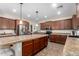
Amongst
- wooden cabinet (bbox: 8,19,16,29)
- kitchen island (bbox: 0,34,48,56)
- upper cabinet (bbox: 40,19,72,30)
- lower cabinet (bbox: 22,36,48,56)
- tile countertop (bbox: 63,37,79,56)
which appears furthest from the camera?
lower cabinet (bbox: 22,36,48,56)

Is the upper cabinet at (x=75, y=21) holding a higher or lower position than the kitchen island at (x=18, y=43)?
higher

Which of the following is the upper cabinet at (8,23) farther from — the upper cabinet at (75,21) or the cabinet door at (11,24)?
the upper cabinet at (75,21)

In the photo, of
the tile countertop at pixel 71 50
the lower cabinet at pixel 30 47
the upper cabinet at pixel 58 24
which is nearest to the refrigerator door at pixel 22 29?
the lower cabinet at pixel 30 47

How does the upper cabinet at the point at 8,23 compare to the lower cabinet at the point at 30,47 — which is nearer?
the upper cabinet at the point at 8,23

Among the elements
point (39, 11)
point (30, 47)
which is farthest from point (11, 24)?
point (30, 47)

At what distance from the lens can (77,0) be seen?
1.43 m

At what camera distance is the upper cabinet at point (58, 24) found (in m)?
1.77

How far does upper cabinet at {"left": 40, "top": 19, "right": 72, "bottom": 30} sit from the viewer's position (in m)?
1.77

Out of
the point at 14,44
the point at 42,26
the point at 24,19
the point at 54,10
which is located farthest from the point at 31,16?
the point at 14,44

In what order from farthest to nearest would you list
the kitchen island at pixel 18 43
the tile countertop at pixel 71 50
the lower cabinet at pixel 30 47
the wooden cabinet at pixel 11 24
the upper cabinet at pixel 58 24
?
the lower cabinet at pixel 30 47, the upper cabinet at pixel 58 24, the wooden cabinet at pixel 11 24, the kitchen island at pixel 18 43, the tile countertop at pixel 71 50

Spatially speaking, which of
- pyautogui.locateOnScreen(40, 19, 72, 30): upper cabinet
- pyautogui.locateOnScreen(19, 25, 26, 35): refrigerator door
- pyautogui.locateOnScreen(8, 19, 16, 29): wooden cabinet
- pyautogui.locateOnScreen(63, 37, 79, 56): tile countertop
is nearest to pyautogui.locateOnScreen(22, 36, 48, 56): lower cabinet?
pyautogui.locateOnScreen(19, 25, 26, 35): refrigerator door

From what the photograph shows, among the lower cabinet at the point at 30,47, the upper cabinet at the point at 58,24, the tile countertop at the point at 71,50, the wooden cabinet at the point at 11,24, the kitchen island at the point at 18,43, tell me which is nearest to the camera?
the tile countertop at the point at 71,50

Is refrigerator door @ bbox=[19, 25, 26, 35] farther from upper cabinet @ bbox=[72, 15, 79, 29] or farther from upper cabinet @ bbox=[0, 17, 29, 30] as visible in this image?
upper cabinet @ bbox=[72, 15, 79, 29]

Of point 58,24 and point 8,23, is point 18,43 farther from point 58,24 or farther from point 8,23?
point 58,24
